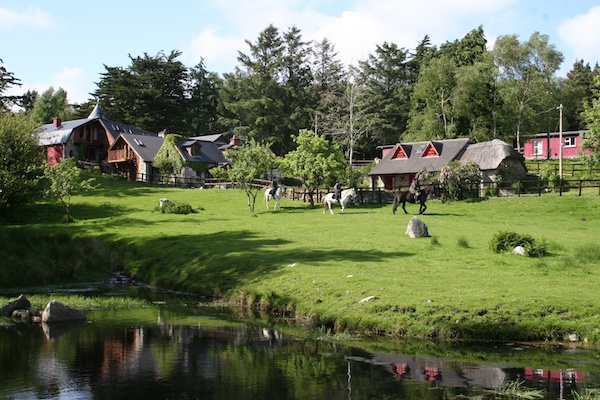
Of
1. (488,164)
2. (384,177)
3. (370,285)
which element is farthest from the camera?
(384,177)

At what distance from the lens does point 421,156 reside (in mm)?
77000

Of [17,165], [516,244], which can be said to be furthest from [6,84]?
[516,244]

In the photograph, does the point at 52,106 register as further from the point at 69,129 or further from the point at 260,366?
the point at 260,366

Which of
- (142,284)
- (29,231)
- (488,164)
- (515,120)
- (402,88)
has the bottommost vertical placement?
(142,284)

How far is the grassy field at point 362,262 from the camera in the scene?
Result: 17594mm

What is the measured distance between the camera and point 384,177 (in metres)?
80.9

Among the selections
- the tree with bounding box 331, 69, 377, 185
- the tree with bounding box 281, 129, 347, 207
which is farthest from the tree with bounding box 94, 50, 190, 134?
the tree with bounding box 281, 129, 347, 207

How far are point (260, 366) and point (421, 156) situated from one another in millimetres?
65358

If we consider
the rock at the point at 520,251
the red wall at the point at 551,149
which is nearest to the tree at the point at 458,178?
the rock at the point at 520,251

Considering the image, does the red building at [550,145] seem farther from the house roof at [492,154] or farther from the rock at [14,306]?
the rock at [14,306]

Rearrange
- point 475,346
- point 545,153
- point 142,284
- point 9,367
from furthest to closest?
1. point 545,153
2. point 142,284
3. point 475,346
4. point 9,367

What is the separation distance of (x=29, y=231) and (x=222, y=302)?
1937cm

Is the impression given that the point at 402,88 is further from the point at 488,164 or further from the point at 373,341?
the point at 373,341

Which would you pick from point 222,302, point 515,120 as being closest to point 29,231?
point 222,302
